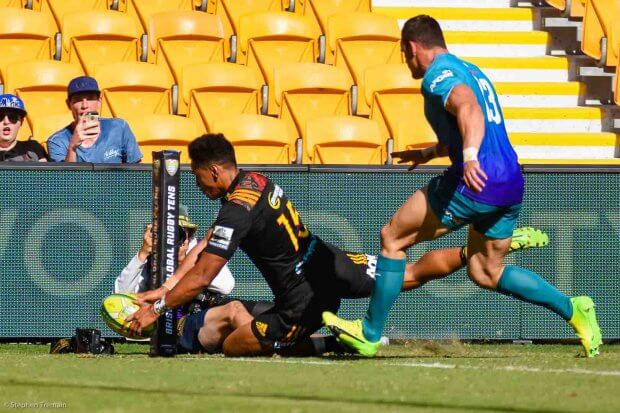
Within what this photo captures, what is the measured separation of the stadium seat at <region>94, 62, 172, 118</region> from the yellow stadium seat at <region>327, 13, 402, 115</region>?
6.86ft

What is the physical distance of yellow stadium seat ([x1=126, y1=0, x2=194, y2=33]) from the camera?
1351 centimetres

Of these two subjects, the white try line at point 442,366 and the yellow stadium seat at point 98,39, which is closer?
the white try line at point 442,366

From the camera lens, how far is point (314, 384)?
235 inches

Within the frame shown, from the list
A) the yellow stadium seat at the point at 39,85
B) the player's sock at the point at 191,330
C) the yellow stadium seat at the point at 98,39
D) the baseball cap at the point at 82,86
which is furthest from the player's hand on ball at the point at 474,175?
the yellow stadium seat at the point at 98,39

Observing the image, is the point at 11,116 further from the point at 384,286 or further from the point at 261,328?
the point at 384,286

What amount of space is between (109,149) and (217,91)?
2750 millimetres

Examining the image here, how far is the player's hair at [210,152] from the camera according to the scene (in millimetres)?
7605

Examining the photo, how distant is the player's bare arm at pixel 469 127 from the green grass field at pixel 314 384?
3.35ft

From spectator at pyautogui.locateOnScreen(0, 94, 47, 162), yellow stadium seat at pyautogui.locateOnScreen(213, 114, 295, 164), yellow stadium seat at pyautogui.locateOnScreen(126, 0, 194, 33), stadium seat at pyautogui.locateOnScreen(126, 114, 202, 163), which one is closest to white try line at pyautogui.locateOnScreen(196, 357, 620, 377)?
spectator at pyautogui.locateOnScreen(0, 94, 47, 162)

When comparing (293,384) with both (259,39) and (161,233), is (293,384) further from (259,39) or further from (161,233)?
(259,39)

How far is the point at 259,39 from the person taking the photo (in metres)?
13.3

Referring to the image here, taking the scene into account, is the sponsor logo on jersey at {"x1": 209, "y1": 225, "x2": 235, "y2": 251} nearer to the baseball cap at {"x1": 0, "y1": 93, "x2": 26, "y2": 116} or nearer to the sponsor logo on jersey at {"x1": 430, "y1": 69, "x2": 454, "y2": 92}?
the sponsor logo on jersey at {"x1": 430, "y1": 69, "x2": 454, "y2": 92}

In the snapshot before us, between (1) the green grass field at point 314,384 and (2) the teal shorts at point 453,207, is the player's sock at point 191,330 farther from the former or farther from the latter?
(2) the teal shorts at point 453,207

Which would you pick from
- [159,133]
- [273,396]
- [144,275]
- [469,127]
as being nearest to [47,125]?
[159,133]
